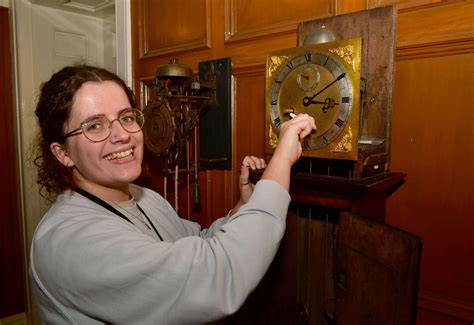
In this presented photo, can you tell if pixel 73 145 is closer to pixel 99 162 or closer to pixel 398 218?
pixel 99 162

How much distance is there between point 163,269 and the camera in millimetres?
794

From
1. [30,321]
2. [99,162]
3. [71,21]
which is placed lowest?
[30,321]

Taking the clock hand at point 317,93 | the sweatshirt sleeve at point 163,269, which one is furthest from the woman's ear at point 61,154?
the clock hand at point 317,93

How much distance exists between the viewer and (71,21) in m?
2.79

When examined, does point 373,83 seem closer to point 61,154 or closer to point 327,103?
point 327,103

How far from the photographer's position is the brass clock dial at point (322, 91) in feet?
3.41

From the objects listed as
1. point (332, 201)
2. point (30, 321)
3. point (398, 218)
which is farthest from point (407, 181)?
point (30, 321)

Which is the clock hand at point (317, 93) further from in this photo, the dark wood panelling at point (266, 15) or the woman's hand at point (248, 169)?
the dark wood panelling at point (266, 15)

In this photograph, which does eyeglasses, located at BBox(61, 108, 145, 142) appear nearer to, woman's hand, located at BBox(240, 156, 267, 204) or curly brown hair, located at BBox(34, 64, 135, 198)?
curly brown hair, located at BBox(34, 64, 135, 198)

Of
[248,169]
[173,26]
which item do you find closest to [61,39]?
[173,26]

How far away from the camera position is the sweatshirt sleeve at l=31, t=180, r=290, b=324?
79 centimetres

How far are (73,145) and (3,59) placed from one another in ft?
6.92

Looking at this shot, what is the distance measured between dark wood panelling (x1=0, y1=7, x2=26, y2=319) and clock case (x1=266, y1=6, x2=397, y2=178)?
230 centimetres

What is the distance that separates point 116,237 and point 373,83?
0.89 metres
